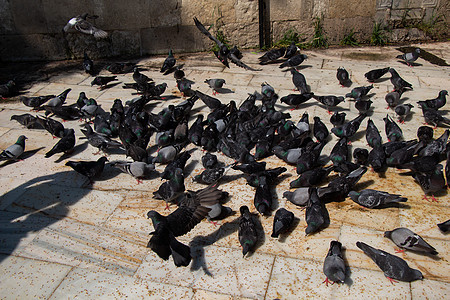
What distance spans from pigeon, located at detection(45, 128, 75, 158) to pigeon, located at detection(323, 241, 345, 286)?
4.16 m

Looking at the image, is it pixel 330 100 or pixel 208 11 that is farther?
pixel 208 11

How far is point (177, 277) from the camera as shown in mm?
3965

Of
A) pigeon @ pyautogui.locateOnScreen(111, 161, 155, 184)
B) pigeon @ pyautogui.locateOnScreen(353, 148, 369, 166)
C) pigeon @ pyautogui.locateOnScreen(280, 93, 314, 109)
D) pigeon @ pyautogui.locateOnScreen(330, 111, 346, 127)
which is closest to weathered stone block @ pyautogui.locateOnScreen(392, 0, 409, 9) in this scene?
pigeon @ pyautogui.locateOnScreen(280, 93, 314, 109)

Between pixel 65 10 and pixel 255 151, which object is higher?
pixel 65 10

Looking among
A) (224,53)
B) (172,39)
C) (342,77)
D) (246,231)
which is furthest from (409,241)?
(172,39)

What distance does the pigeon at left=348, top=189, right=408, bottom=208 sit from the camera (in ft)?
14.8

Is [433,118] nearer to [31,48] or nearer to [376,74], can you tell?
[376,74]

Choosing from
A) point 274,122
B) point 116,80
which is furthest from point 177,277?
point 116,80

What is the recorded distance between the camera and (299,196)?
4695 mm

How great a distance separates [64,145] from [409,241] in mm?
4846

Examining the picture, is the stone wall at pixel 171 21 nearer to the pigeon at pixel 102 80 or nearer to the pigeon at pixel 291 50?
the pigeon at pixel 291 50

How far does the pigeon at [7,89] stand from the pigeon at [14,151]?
2301 millimetres

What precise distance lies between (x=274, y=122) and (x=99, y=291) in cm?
370

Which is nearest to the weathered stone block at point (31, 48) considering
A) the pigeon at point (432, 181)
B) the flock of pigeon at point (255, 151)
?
the flock of pigeon at point (255, 151)
